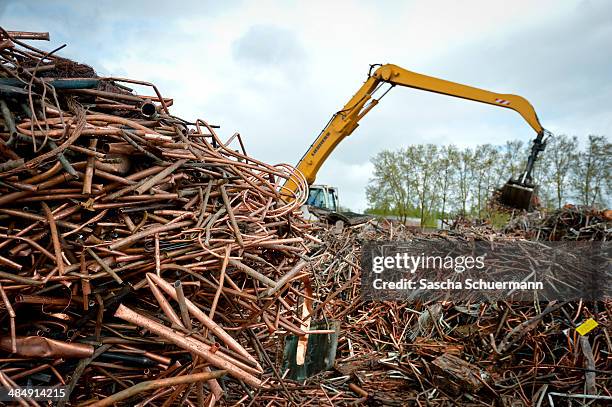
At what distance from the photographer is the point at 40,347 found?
4.66ft

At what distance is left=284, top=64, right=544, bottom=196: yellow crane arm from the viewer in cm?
865

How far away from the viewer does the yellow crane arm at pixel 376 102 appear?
28.4 ft

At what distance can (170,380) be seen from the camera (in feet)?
4.71

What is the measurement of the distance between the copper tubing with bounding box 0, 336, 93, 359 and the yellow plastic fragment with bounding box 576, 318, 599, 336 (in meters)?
4.31

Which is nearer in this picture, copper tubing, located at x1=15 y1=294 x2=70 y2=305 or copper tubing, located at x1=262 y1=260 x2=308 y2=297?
copper tubing, located at x1=15 y1=294 x2=70 y2=305

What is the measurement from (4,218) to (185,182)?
23.1 inches

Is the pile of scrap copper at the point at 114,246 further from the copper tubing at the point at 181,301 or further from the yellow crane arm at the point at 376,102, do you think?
the yellow crane arm at the point at 376,102

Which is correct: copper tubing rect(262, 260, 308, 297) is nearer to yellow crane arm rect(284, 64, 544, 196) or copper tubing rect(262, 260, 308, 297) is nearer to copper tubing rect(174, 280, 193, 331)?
copper tubing rect(174, 280, 193, 331)

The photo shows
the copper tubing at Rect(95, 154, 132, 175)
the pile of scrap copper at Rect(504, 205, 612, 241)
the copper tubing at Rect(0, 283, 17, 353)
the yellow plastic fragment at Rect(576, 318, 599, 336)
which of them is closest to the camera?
the copper tubing at Rect(0, 283, 17, 353)

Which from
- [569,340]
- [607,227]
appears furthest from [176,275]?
[607,227]

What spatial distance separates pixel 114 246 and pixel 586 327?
14.2 ft

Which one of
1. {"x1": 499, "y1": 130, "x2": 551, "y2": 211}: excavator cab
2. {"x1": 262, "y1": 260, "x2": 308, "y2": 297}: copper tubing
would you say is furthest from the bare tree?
{"x1": 262, "y1": 260, "x2": 308, "y2": 297}: copper tubing

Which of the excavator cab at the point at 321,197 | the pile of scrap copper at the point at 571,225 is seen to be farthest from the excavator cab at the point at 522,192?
the excavator cab at the point at 321,197

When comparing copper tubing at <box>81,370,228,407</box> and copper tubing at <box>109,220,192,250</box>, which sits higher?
copper tubing at <box>109,220,192,250</box>
